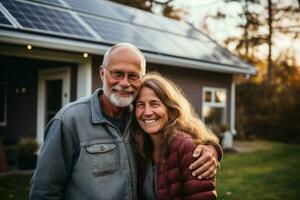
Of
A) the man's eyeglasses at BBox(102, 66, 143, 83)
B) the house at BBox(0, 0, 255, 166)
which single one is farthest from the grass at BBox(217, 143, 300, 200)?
the man's eyeglasses at BBox(102, 66, 143, 83)

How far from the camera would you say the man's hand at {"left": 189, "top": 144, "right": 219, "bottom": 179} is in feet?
8.46

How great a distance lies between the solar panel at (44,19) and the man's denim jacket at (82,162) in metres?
6.19

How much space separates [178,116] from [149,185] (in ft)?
1.88

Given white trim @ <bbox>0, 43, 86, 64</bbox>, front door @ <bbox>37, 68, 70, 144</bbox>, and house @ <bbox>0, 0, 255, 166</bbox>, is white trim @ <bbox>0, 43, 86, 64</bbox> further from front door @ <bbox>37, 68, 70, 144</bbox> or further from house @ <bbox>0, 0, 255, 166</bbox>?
front door @ <bbox>37, 68, 70, 144</bbox>

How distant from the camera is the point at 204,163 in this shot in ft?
8.57

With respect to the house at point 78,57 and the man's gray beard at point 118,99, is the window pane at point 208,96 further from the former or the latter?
the man's gray beard at point 118,99

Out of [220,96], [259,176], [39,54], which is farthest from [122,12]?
[259,176]

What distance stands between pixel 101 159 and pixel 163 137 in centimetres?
54

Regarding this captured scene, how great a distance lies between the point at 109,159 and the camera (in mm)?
2693

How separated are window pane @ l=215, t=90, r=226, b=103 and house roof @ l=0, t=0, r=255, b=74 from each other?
1.08m

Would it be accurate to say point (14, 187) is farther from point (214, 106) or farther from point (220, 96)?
point (220, 96)

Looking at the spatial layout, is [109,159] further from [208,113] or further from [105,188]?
[208,113]

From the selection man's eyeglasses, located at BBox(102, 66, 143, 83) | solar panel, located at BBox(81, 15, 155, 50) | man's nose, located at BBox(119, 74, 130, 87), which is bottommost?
man's nose, located at BBox(119, 74, 130, 87)

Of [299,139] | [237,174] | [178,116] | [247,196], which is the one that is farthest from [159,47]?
[299,139]
